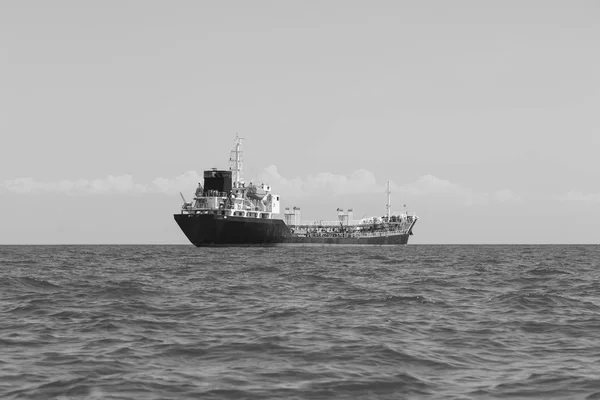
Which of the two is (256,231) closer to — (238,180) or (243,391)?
(238,180)

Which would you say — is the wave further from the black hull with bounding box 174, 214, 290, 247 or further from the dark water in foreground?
the black hull with bounding box 174, 214, 290, 247

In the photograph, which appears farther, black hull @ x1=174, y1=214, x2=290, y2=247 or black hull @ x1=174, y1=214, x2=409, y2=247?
black hull @ x1=174, y1=214, x2=409, y2=247

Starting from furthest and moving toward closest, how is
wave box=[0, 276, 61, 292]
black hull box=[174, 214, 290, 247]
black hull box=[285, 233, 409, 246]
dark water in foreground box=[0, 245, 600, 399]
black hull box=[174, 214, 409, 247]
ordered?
1. black hull box=[285, 233, 409, 246]
2. black hull box=[174, 214, 409, 247]
3. black hull box=[174, 214, 290, 247]
4. wave box=[0, 276, 61, 292]
5. dark water in foreground box=[0, 245, 600, 399]

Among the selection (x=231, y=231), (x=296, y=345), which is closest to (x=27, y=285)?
(x=296, y=345)

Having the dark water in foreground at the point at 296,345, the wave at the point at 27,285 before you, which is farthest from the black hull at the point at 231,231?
the dark water in foreground at the point at 296,345

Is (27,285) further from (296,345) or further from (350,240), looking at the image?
(350,240)

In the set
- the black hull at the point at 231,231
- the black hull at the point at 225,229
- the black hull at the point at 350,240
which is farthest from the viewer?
the black hull at the point at 350,240

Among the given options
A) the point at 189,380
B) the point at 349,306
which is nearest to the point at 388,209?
the point at 349,306

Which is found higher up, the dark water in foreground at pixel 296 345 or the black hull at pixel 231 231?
the black hull at pixel 231 231

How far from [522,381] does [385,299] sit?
12944mm

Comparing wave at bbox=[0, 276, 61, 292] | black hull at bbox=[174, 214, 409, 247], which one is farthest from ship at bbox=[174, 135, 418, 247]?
wave at bbox=[0, 276, 61, 292]

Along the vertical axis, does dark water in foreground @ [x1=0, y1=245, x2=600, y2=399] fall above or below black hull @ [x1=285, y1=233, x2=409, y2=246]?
below

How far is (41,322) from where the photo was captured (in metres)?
19.0

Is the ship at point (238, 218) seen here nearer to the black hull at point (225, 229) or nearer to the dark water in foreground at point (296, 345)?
the black hull at point (225, 229)
